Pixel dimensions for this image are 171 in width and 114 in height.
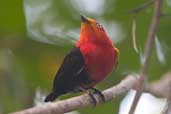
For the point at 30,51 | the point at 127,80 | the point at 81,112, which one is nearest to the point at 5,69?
the point at 30,51

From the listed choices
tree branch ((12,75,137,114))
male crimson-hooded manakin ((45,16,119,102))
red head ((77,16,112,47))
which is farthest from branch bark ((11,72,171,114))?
red head ((77,16,112,47))

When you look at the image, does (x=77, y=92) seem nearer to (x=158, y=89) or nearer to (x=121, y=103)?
(x=121, y=103)

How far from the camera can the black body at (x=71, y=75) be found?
5.98ft

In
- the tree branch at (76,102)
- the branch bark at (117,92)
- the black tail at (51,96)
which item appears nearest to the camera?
the tree branch at (76,102)

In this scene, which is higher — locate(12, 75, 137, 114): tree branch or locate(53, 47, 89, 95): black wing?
locate(12, 75, 137, 114): tree branch

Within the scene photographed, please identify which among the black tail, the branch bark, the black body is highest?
the branch bark

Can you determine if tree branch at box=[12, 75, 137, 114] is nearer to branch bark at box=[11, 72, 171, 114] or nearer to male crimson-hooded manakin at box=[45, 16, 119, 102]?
branch bark at box=[11, 72, 171, 114]

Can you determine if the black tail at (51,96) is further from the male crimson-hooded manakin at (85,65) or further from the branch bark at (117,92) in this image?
the branch bark at (117,92)

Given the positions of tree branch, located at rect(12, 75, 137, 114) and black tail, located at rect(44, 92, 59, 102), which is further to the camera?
black tail, located at rect(44, 92, 59, 102)

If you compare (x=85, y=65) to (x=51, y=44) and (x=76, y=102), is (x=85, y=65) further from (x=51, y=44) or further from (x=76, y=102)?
(x=76, y=102)

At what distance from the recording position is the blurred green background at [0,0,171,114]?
5.32ft

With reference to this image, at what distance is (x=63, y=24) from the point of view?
170 cm

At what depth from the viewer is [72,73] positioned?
6.17ft

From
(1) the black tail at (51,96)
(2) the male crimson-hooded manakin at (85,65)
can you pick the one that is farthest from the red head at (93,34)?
(1) the black tail at (51,96)
